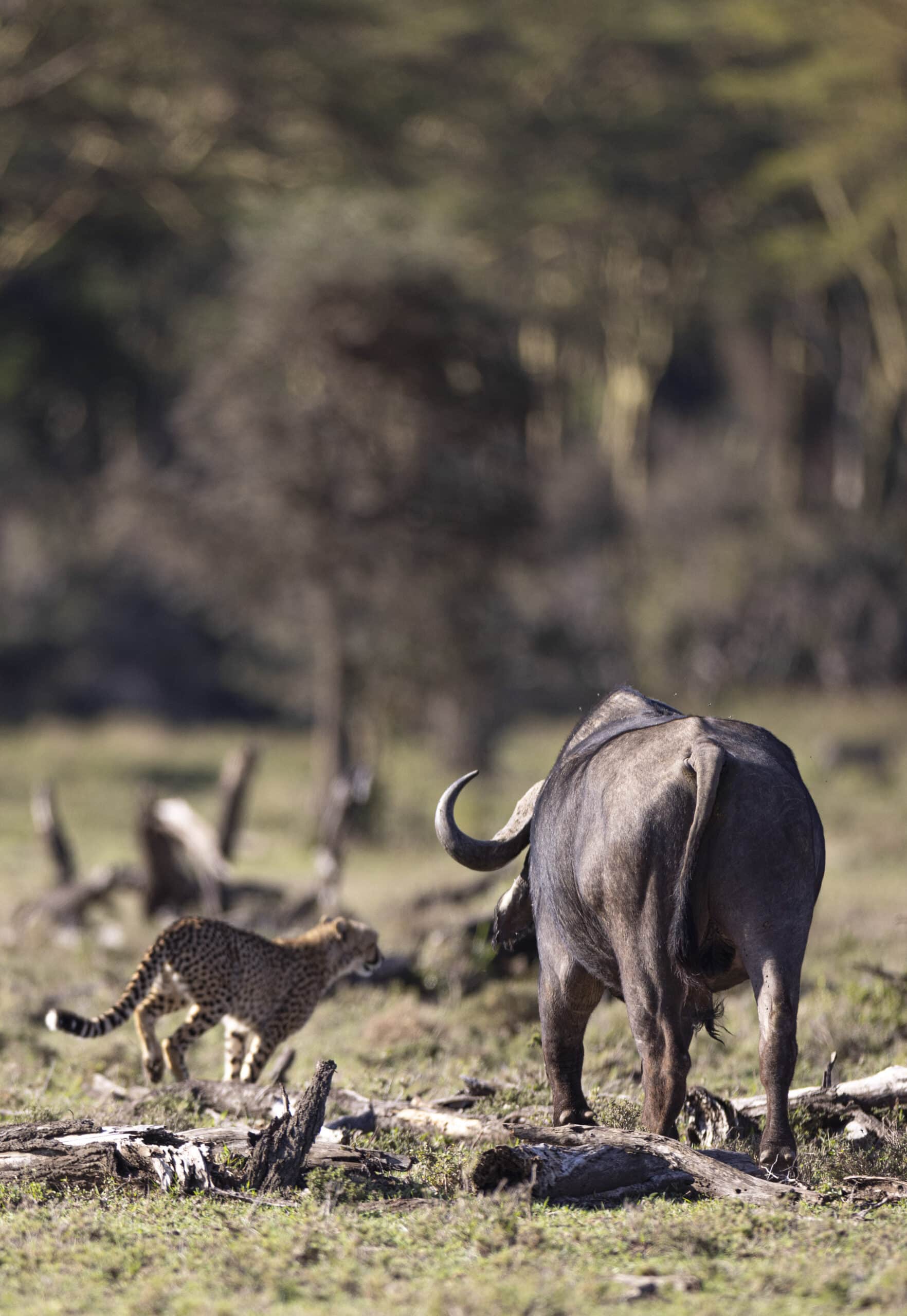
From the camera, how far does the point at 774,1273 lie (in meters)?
4.91

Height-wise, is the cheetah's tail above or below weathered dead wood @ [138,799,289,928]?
above

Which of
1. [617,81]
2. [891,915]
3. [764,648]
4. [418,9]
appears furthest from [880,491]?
Answer: [891,915]

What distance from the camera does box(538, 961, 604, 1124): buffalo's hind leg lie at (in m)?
6.48

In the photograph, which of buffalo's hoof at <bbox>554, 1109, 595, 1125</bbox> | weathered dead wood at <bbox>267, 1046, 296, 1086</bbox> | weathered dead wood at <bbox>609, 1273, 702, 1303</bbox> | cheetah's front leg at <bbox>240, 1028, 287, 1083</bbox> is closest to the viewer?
weathered dead wood at <bbox>609, 1273, 702, 1303</bbox>

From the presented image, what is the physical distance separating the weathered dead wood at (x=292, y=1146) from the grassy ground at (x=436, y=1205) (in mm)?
108

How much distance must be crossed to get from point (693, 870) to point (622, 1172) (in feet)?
3.47

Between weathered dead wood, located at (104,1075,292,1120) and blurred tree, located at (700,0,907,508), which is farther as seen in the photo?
blurred tree, located at (700,0,907,508)

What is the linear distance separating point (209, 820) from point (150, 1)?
38.7ft

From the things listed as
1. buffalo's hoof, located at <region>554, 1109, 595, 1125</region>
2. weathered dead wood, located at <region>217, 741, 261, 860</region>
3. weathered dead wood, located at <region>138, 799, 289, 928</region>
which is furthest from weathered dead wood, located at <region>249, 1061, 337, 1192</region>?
weathered dead wood, located at <region>217, 741, 261, 860</region>

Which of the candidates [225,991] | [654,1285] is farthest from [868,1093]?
[225,991]

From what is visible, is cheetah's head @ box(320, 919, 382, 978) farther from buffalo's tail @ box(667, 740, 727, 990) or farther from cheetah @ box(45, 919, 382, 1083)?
buffalo's tail @ box(667, 740, 727, 990)

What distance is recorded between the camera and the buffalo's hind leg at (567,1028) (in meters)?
6.48

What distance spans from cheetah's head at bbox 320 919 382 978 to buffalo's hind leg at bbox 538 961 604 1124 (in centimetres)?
252

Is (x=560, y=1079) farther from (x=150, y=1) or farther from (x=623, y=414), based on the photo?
(x=623, y=414)
